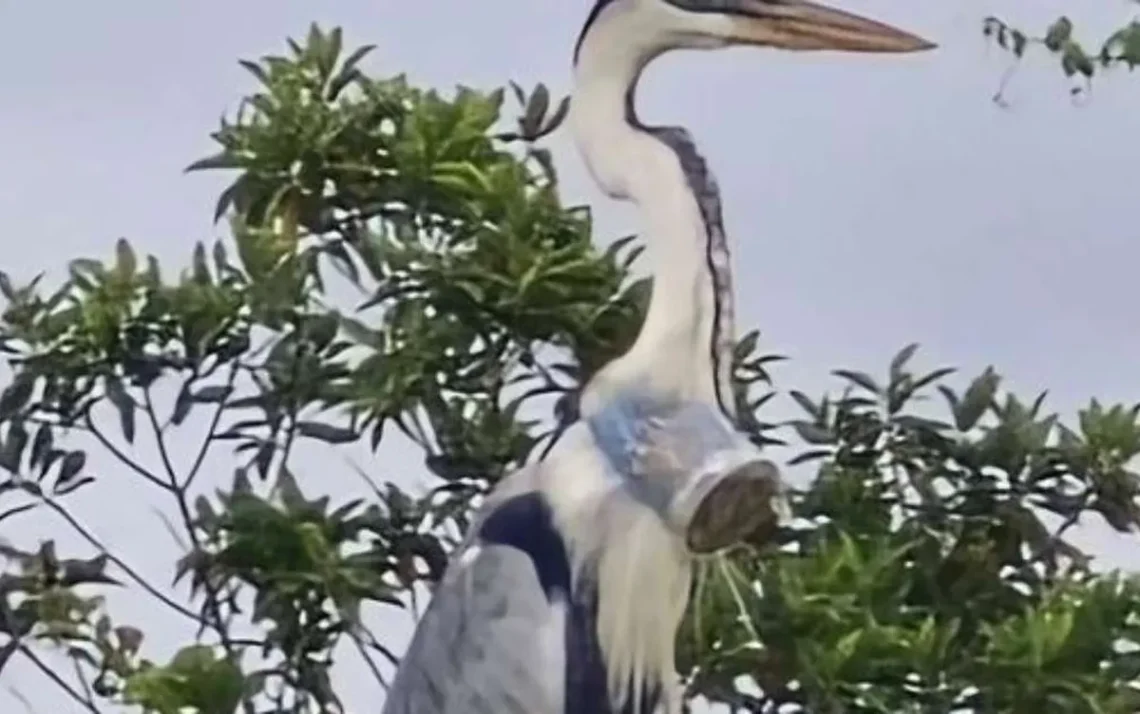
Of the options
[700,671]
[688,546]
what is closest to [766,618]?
[700,671]

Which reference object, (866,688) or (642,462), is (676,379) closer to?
(642,462)

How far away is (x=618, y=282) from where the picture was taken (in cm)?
398

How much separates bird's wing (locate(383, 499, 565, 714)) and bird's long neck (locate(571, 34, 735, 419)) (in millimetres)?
232

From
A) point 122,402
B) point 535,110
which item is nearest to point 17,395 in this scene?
point 122,402

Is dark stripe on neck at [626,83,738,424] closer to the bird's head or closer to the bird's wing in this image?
the bird's head

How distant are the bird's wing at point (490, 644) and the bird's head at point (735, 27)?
0.65 metres

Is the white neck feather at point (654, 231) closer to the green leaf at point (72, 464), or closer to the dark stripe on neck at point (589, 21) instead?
the dark stripe on neck at point (589, 21)

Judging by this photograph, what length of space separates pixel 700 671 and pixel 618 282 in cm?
54

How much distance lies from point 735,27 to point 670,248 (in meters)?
0.33

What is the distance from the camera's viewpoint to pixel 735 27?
3.63m

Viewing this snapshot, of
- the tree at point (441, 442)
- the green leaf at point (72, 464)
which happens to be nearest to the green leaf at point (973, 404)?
the tree at point (441, 442)

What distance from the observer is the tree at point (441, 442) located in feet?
12.8

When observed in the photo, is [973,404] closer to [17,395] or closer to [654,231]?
[654,231]

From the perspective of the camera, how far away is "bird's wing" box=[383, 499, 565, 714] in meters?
3.44
